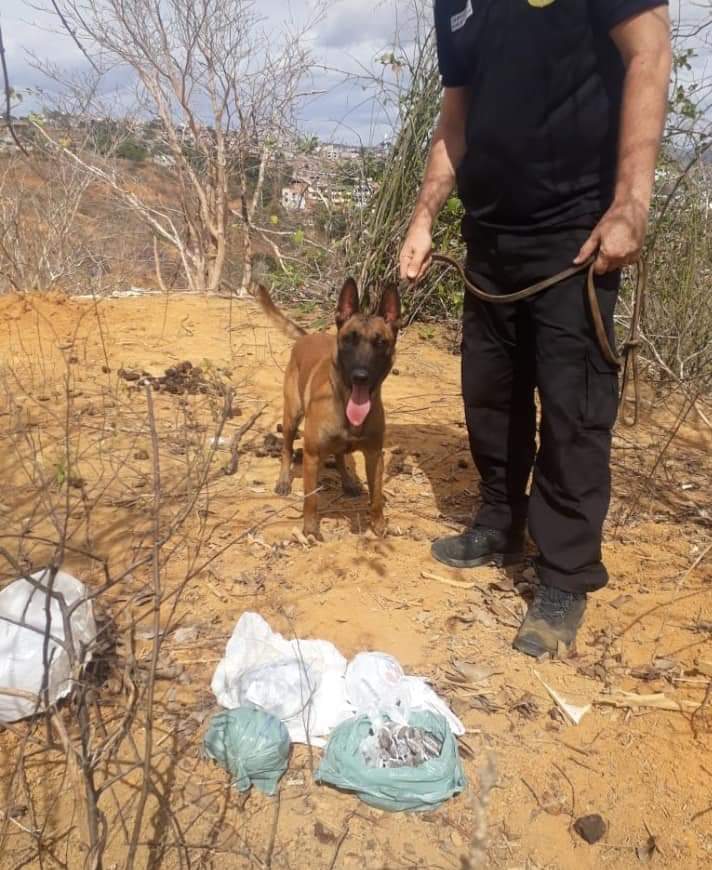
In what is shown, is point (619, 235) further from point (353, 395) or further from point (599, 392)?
point (353, 395)

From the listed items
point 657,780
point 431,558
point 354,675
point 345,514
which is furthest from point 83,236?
point 657,780

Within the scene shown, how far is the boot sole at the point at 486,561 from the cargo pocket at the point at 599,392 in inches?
36.6

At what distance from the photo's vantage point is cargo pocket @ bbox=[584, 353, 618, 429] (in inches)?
93.3

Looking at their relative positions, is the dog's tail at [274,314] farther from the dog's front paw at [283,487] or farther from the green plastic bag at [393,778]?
the green plastic bag at [393,778]

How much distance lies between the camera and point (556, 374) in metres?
2.41

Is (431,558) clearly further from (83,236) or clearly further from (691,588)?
(83,236)

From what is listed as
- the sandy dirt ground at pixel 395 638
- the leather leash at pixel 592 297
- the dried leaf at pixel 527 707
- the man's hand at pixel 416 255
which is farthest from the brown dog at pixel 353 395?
the dried leaf at pixel 527 707

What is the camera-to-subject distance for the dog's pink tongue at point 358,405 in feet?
10.3

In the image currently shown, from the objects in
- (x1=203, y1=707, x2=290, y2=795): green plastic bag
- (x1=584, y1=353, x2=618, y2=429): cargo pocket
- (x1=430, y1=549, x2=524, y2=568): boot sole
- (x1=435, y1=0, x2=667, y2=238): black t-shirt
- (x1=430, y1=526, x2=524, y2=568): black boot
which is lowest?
(x1=203, y1=707, x2=290, y2=795): green plastic bag

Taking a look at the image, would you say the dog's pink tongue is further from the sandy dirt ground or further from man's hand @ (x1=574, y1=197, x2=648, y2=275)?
man's hand @ (x1=574, y1=197, x2=648, y2=275)

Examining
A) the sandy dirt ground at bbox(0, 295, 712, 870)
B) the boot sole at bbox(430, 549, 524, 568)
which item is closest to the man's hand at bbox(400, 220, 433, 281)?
the sandy dirt ground at bbox(0, 295, 712, 870)

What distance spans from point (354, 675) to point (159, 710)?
64 centimetres

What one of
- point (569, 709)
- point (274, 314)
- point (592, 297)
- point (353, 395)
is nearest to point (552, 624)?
point (569, 709)

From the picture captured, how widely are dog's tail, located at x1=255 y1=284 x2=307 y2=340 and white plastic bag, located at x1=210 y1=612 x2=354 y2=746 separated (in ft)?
7.80
